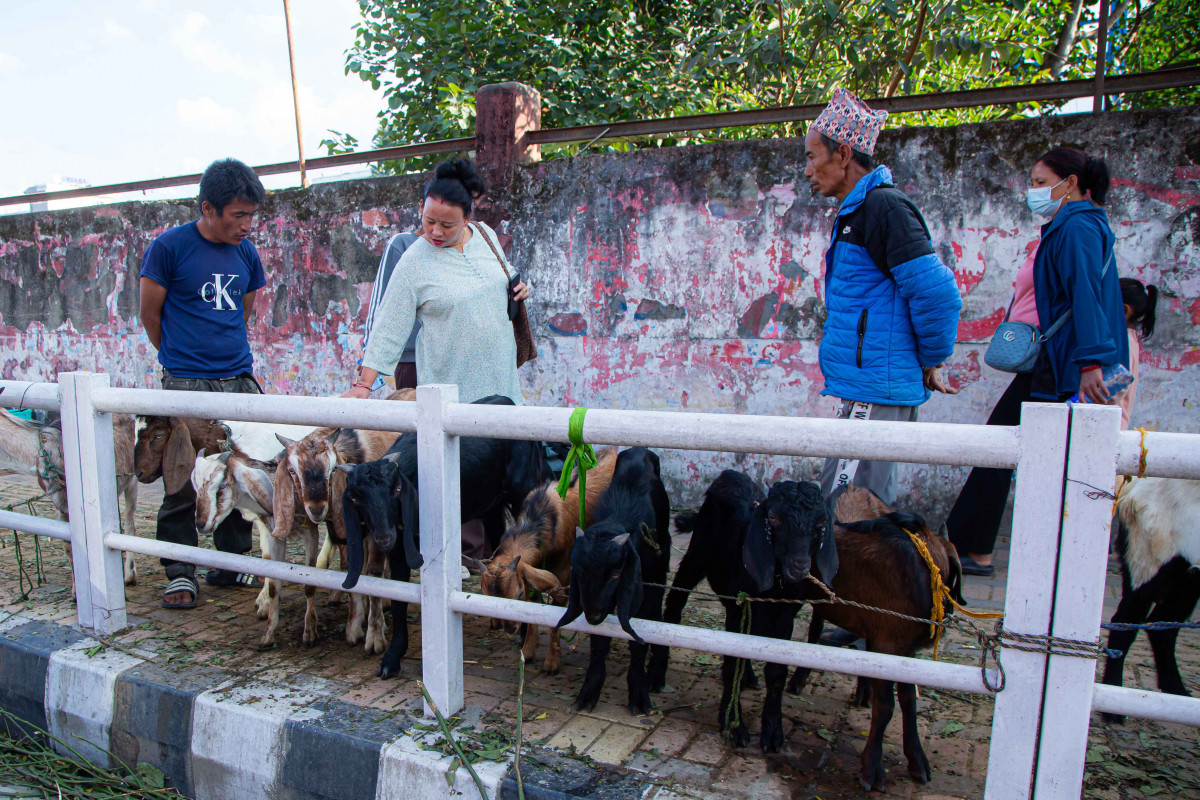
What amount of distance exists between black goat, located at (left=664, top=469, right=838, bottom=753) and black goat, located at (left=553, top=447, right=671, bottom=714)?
28 centimetres

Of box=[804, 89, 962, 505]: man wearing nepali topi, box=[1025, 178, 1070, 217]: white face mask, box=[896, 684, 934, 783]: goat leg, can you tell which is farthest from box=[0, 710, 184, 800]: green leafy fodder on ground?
box=[1025, 178, 1070, 217]: white face mask

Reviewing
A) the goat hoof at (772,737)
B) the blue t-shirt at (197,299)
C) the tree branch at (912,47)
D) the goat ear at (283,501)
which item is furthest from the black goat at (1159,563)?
the tree branch at (912,47)

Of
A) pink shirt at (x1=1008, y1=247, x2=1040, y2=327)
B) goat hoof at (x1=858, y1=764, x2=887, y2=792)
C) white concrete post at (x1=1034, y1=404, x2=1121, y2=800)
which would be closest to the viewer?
white concrete post at (x1=1034, y1=404, x2=1121, y2=800)

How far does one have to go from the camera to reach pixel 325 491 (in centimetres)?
304

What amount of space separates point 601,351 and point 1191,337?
3.67m

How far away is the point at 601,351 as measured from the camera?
5.87m

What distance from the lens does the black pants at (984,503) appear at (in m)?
4.04

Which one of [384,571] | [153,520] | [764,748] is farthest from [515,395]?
[153,520]

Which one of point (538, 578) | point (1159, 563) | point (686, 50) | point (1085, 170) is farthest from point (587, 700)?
point (686, 50)

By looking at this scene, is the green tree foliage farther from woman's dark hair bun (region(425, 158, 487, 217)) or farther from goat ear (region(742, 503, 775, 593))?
goat ear (region(742, 503, 775, 593))

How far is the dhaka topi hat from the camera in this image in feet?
9.89

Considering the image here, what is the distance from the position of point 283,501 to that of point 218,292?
1395 millimetres

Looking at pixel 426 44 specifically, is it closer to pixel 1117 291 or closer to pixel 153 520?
pixel 153 520

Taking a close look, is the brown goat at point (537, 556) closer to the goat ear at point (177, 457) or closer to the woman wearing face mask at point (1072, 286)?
the goat ear at point (177, 457)
